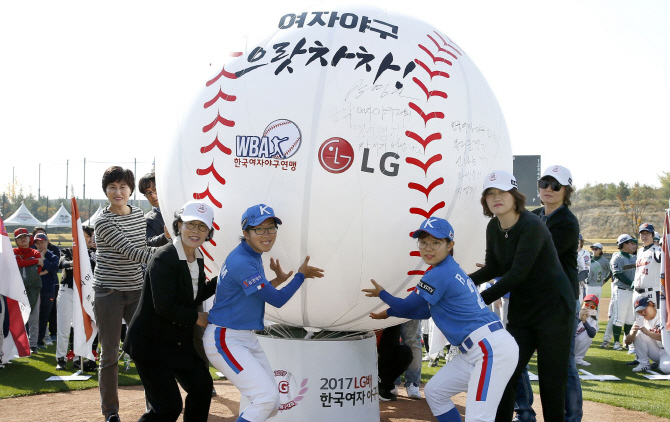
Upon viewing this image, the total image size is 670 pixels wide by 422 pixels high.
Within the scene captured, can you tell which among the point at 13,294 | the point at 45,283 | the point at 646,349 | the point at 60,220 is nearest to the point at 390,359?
the point at 13,294

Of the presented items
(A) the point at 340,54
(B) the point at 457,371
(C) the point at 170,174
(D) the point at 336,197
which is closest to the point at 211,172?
(C) the point at 170,174

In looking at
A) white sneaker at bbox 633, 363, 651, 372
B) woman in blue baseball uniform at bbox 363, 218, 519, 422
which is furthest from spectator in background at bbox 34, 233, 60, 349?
white sneaker at bbox 633, 363, 651, 372

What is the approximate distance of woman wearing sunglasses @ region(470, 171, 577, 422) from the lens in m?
3.71

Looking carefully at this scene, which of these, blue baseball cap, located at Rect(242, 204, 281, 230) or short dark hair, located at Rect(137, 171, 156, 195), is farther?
short dark hair, located at Rect(137, 171, 156, 195)

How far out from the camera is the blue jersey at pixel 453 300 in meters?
3.44

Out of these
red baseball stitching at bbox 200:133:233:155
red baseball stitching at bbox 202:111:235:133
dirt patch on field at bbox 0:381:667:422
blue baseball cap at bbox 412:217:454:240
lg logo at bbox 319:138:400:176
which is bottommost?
dirt patch on field at bbox 0:381:667:422

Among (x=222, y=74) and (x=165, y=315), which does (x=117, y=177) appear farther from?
(x=165, y=315)

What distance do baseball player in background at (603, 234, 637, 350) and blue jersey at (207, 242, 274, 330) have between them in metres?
8.33

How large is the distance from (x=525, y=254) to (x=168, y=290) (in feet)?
7.10

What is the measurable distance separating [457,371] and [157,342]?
179cm

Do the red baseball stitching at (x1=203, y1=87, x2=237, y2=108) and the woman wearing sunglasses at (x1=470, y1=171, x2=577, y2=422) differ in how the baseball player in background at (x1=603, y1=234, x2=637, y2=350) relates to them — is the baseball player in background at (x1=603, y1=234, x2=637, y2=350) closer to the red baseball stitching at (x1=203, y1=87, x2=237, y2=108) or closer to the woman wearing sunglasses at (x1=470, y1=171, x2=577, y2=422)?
the woman wearing sunglasses at (x1=470, y1=171, x2=577, y2=422)

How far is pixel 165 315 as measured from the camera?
3.52 meters

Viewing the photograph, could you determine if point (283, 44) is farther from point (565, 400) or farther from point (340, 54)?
point (565, 400)

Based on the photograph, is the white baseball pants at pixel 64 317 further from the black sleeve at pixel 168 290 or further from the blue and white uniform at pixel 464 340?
the blue and white uniform at pixel 464 340
